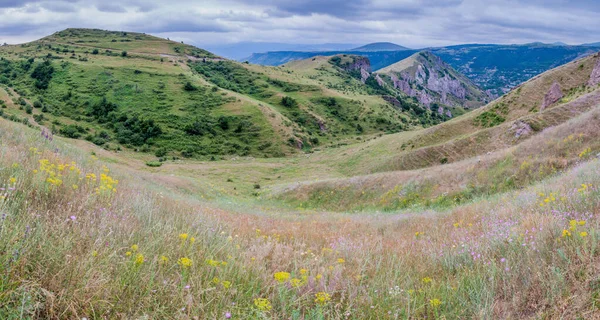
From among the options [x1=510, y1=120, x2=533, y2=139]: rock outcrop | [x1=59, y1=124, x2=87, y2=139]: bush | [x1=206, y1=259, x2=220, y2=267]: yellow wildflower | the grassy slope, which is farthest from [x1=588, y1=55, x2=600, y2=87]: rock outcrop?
[x1=59, y1=124, x2=87, y2=139]: bush

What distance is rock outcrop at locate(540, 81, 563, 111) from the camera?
36159 millimetres

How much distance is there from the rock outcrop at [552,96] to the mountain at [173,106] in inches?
2068

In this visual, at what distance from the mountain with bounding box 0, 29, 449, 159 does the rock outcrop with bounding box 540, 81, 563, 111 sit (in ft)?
172

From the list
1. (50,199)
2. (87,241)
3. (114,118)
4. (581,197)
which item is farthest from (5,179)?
(114,118)

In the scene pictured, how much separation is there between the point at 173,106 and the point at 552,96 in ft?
280

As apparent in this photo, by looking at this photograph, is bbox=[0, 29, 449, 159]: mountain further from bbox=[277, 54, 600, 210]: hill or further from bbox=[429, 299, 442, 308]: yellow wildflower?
bbox=[429, 299, 442, 308]: yellow wildflower

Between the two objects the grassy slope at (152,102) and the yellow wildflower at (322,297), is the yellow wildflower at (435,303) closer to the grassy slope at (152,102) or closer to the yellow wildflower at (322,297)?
the yellow wildflower at (322,297)

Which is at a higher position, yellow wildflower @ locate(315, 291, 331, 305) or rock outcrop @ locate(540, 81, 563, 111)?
rock outcrop @ locate(540, 81, 563, 111)

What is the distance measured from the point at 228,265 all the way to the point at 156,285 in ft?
2.69

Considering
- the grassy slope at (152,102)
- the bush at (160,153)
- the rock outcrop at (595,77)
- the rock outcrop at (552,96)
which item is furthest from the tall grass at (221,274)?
the grassy slope at (152,102)

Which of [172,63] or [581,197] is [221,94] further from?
Result: [581,197]

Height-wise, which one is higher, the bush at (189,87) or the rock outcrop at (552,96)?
the bush at (189,87)

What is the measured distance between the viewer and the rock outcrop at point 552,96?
36159 millimetres

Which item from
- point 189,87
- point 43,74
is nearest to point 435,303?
point 189,87
